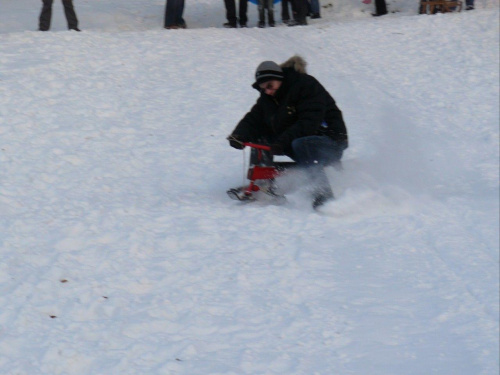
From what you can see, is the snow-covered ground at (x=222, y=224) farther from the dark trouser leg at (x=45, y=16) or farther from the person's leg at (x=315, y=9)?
the person's leg at (x=315, y=9)

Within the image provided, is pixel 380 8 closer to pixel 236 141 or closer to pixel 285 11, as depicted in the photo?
pixel 285 11

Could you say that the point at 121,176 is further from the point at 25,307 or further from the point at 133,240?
the point at 25,307

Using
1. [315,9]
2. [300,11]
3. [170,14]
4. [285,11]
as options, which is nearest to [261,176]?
[170,14]

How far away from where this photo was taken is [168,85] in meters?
10.1

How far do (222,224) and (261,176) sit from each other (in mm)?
742

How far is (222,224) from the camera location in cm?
589

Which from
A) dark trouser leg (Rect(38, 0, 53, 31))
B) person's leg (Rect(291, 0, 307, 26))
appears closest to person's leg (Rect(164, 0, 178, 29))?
person's leg (Rect(291, 0, 307, 26))

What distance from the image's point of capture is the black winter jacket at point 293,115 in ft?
20.3

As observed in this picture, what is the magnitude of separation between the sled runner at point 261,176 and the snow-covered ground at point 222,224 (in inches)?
4.9

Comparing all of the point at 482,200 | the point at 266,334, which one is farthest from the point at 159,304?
the point at 482,200

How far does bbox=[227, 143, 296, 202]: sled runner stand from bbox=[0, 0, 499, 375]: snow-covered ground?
0.13 meters

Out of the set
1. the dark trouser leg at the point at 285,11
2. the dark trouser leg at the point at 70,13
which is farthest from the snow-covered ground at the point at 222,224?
the dark trouser leg at the point at 285,11

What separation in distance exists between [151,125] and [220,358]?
4.91 m

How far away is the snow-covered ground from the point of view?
418 cm
